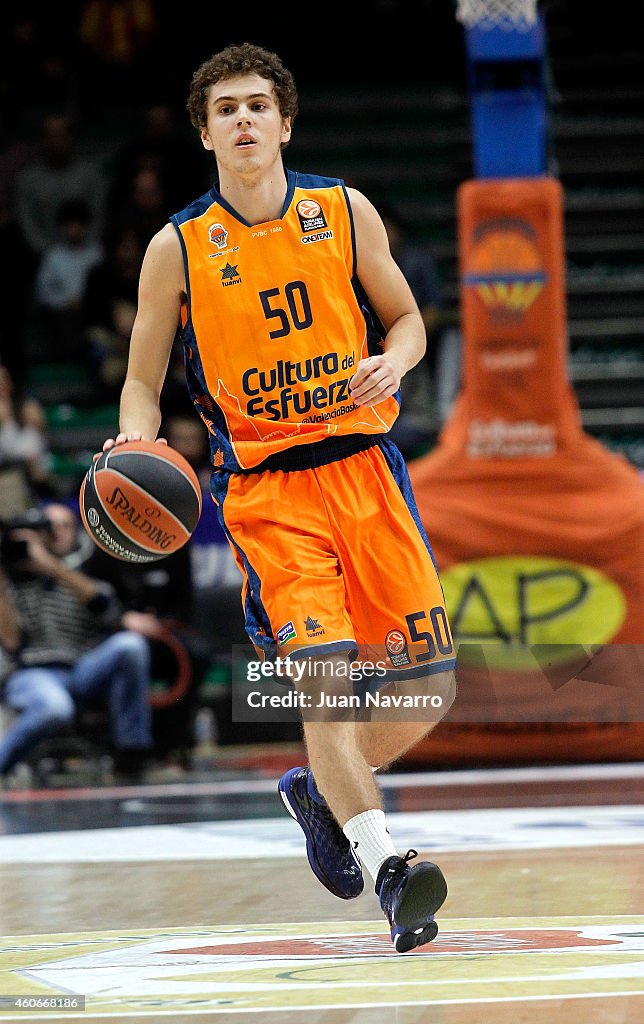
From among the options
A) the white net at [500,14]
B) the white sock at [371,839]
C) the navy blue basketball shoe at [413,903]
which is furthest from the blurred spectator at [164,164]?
the navy blue basketball shoe at [413,903]

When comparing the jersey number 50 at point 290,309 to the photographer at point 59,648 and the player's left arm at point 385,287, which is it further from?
the photographer at point 59,648

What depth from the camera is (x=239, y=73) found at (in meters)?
3.95

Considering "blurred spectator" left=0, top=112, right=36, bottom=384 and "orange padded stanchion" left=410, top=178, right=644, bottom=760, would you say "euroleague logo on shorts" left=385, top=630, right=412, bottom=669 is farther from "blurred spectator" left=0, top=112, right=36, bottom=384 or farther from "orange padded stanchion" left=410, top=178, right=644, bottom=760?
"blurred spectator" left=0, top=112, right=36, bottom=384

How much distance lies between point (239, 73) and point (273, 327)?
2.08 feet

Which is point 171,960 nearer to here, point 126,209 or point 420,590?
point 420,590

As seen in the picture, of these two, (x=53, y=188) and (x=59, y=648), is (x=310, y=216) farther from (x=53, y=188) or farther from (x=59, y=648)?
(x=53, y=188)

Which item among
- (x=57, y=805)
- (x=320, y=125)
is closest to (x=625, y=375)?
(x=320, y=125)

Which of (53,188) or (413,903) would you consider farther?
(53,188)

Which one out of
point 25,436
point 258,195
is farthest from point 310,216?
point 25,436

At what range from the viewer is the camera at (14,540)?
8.16 meters

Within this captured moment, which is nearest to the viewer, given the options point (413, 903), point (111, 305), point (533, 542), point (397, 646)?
point (413, 903)

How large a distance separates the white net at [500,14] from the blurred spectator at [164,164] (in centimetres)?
422

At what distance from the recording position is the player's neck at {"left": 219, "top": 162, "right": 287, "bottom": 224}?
3.99 m

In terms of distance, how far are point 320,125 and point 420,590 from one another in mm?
10373
